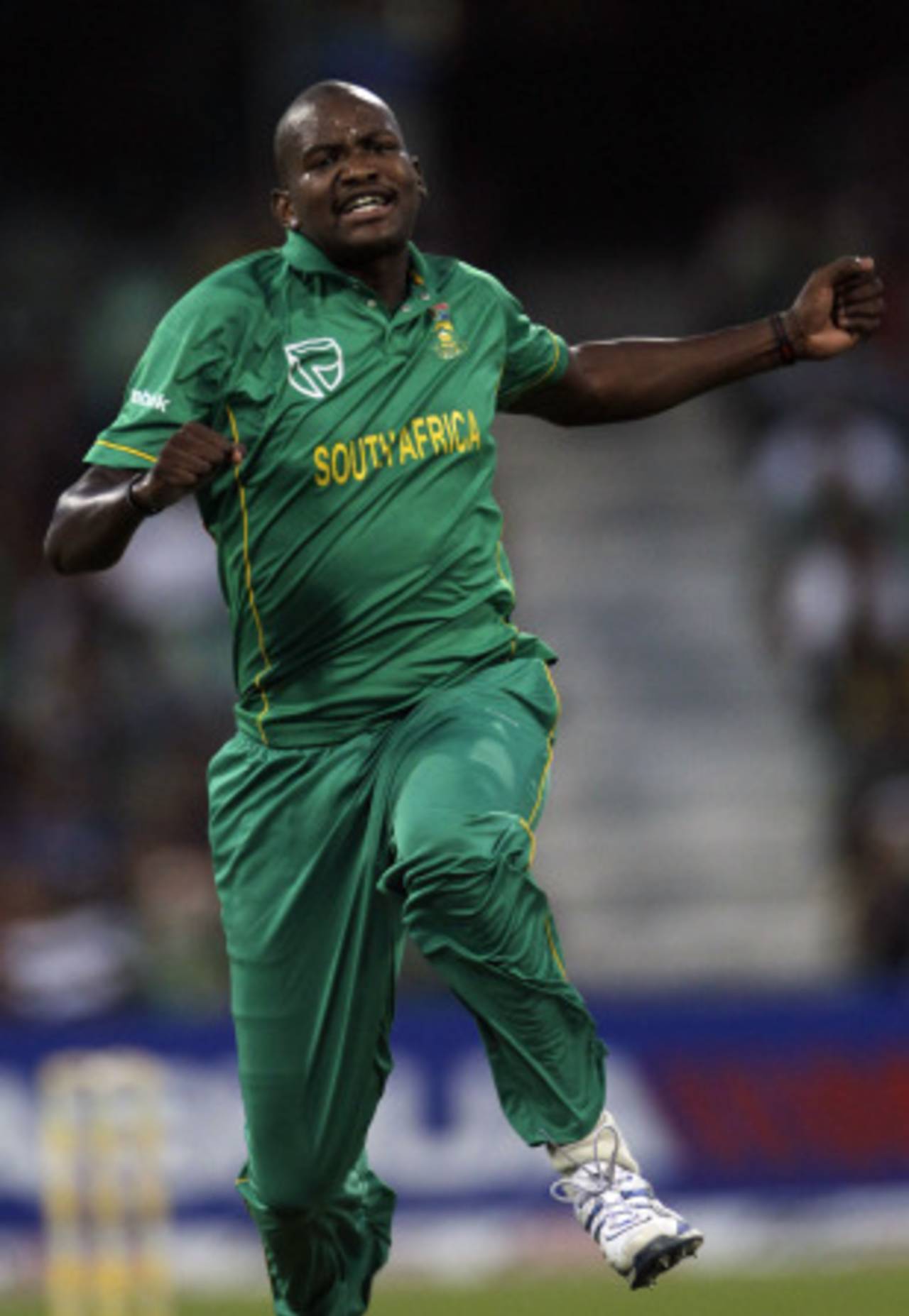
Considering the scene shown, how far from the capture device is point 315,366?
21.8ft

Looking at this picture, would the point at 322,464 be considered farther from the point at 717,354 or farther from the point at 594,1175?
the point at 594,1175

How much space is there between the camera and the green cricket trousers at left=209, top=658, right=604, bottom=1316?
6.25 m

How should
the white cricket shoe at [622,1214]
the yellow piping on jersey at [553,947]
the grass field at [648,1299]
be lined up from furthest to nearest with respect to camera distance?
1. the grass field at [648,1299]
2. the yellow piping on jersey at [553,947]
3. the white cricket shoe at [622,1214]

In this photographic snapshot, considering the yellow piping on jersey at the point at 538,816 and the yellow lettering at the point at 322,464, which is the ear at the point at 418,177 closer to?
the yellow lettering at the point at 322,464

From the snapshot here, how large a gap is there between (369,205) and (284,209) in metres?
0.28

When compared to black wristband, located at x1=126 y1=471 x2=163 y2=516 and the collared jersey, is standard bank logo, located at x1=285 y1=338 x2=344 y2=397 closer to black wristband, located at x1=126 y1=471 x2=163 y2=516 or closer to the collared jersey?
the collared jersey

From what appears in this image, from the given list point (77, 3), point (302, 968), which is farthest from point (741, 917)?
point (302, 968)

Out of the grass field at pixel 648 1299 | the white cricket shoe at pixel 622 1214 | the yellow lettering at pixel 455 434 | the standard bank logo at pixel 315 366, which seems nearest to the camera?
the white cricket shoe at pixel 622 1214

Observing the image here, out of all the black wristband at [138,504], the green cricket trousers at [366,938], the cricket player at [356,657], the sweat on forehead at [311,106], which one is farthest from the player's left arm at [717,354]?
the black wristband at [138,504]

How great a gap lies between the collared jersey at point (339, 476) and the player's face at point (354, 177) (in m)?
0.10

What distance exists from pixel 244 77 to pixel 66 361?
249 centimetres

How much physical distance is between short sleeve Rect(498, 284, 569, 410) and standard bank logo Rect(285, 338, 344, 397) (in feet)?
1.70

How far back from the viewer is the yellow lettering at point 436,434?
6.68 m

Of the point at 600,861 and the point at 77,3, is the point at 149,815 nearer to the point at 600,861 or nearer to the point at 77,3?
the point at 600,861
